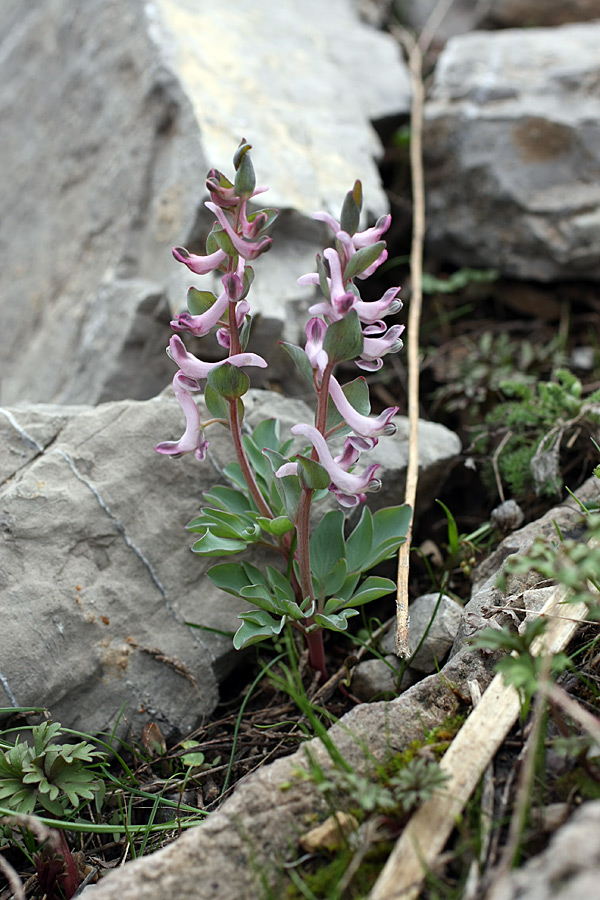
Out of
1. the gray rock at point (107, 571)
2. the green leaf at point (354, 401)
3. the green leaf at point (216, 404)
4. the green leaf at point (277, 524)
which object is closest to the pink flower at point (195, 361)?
the green leaf at point (216, 404)

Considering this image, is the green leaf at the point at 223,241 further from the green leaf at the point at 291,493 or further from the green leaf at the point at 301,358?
the green leaf at the point at 291,493

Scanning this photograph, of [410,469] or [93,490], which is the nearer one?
[93,490]

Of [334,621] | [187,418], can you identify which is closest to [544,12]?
[187,418]

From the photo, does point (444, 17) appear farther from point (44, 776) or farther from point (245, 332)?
point (44, 776)

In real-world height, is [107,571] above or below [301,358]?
below

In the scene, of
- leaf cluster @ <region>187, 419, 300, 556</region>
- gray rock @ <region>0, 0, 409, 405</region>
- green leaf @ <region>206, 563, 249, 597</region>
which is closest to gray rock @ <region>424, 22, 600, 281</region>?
gray rock @ <region>0, 0, 409, 405</region>

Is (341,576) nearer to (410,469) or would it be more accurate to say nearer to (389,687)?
(389,687)

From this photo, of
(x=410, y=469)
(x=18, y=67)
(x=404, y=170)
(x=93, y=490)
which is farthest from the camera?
(x=18, y=67)

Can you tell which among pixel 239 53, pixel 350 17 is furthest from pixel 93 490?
pixel 350 17
